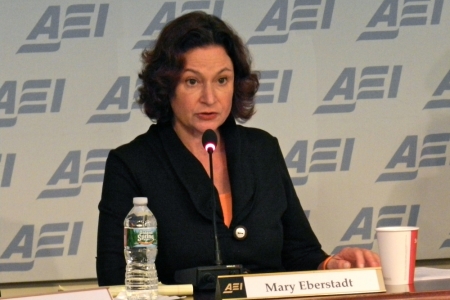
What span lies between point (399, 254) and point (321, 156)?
5.44 feet

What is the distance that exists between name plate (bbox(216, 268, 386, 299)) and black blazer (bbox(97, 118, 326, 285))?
732 mm

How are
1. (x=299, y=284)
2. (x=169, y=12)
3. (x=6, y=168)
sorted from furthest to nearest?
(x=169, y=12)
(x=6, y=168)
(x=299, y=284)

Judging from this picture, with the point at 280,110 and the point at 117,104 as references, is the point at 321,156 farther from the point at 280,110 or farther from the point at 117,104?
the point at 117,104

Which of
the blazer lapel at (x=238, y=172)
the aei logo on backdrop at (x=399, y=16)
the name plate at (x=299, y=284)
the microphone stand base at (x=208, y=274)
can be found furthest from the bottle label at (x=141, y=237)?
the aei logo on backdrop at (x=399, y=16)

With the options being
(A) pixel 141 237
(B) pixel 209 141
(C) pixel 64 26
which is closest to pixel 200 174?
(B) pixel 209 141

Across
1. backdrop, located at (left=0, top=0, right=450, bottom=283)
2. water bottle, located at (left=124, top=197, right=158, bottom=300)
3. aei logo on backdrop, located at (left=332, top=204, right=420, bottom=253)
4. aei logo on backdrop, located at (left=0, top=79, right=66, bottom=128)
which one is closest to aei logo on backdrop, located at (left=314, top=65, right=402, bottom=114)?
backdrop, located at (left=0, top=0, right=450, bottom=283)

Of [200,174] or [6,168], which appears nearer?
[200,174]

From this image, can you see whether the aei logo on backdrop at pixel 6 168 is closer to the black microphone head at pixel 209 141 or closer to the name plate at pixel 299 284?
the black microphone head at pixel 209 141

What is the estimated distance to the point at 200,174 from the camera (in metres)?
2.41

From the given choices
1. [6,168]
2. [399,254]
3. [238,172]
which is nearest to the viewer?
[399,254]

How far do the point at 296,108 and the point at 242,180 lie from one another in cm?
102

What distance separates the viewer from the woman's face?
2.42 metres

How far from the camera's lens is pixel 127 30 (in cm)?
332

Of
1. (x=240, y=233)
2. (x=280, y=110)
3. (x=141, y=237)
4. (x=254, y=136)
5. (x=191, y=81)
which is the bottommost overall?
(x=141, y=237)
